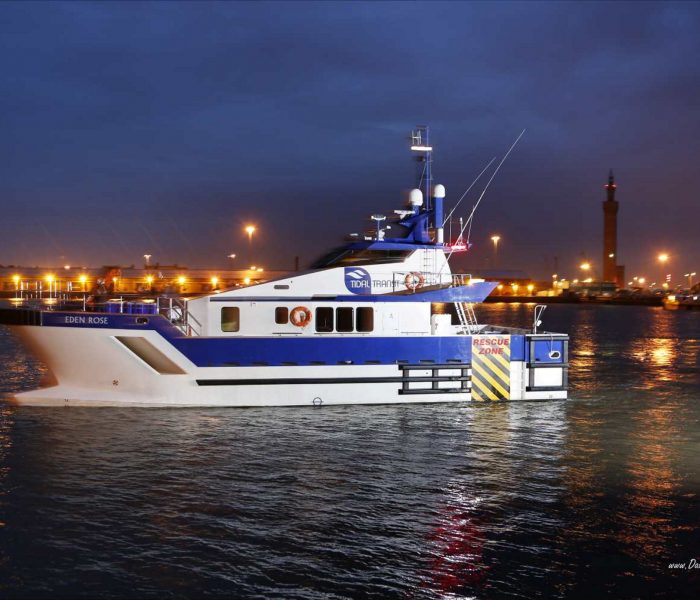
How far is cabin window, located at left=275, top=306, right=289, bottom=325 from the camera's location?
21422mm

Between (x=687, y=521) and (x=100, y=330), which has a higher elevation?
(x=100, y=330)

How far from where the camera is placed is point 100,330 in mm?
20188

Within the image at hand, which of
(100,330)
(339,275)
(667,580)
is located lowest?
(667,580)

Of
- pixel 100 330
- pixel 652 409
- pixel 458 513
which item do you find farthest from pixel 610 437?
pixel 100 330

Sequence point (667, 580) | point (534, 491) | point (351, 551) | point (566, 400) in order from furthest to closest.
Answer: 1. point (566, 400)
2. point (534, 491)
3. point (351, 551)
4. point (667, 580)

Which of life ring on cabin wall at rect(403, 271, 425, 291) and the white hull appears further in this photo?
life ring on cabin wall at rect(403, 271, 425, 291)

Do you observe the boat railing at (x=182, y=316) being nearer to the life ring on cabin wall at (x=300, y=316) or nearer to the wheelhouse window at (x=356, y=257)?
the life ring on cabin wall at (x=300, y=316)

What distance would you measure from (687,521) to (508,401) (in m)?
11.1

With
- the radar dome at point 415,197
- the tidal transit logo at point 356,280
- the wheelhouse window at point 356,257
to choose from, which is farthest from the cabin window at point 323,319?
the radar dome at point 415,197

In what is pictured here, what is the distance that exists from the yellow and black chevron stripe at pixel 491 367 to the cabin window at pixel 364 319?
10.7ft

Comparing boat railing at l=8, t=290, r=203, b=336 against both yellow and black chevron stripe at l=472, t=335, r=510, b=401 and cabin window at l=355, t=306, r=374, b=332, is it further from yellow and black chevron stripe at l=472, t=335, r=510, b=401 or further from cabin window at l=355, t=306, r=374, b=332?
yellow and black chevron stripe at l=472, t=335, r=510, b=401

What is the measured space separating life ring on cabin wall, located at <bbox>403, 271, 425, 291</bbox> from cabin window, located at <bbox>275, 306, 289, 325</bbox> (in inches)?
155

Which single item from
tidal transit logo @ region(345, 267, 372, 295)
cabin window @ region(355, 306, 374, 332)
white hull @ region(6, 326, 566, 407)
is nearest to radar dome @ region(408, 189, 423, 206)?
tidal transit logo @ region(345, 267, 372, 295)

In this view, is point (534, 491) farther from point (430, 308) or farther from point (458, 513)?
point (430, 308)
